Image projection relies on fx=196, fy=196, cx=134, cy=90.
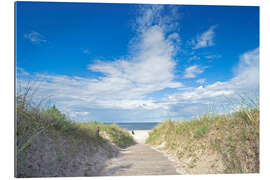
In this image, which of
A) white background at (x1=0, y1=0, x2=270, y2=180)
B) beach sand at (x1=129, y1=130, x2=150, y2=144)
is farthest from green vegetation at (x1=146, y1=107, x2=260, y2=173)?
beach sand at (x1=129, y1=130, x2=150, y2=144)

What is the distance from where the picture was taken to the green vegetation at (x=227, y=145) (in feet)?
10.9

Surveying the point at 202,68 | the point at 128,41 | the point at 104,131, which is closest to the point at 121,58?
the point at 128,41

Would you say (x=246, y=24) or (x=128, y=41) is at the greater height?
(x=246, y=24)

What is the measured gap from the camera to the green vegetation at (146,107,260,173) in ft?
10.9

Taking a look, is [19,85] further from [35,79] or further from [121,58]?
[121,58]

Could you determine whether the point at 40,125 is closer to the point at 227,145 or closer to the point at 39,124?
the point at 39,124

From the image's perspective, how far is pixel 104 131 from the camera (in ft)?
28.1

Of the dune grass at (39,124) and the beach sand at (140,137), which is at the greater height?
the dune grass at (39,124)

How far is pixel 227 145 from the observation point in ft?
11.8
